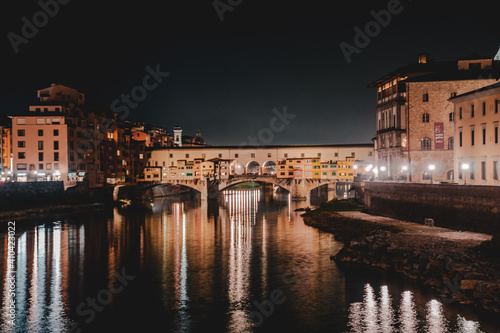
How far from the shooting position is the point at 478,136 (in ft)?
101

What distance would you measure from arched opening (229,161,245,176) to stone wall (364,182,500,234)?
4823 centimetres

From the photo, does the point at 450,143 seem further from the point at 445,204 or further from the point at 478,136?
the point at 445,204

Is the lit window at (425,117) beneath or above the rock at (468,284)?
above

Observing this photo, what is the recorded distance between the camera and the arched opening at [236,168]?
84562mm

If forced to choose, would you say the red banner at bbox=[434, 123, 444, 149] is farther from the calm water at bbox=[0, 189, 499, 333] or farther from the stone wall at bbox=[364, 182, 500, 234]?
the calm water at bbox=[0, 189, 499, 333]

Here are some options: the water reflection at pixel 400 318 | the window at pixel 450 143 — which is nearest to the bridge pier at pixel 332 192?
the window at pixel 450 143

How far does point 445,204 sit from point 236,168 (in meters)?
60.5

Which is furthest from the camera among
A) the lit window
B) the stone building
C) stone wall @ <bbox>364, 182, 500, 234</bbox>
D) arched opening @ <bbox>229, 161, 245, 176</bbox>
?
arched opening @ <bbox>229, 161, 245, 176</bbox>

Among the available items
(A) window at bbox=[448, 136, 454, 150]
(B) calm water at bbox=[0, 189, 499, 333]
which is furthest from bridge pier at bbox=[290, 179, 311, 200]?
(B) calm water at bbox=[0, 189, 499, 333]

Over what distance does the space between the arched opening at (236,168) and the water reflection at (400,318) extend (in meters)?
66.6

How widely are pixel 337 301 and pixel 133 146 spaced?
244ft

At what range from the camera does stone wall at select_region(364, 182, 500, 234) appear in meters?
24.0

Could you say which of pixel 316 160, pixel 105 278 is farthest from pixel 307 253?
pixel 316 160

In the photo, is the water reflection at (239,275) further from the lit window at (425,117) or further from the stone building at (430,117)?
the lit window at (425,117)
